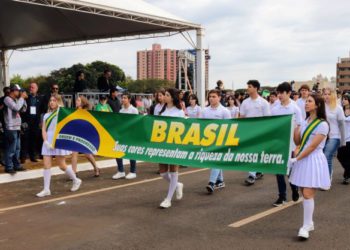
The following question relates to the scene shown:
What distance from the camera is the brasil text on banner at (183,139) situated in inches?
250

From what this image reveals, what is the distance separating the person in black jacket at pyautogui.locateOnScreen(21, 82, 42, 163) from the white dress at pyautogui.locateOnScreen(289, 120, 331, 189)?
7830mm

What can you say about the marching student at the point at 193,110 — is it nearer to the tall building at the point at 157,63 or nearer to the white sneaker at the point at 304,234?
the white sneaker at the point at 304,234

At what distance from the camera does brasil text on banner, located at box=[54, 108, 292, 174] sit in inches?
250

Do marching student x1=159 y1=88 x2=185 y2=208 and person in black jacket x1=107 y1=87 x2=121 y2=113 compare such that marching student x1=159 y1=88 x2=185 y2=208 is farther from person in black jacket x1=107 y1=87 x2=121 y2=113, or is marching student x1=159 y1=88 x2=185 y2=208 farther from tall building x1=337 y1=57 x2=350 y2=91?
tall building x1=337 y1=57 x2=350 y2=91

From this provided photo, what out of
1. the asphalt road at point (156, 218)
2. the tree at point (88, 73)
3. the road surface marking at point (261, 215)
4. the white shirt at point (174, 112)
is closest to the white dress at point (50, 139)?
the asphalt road at point (156, 218)

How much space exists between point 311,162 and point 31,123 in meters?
8.10

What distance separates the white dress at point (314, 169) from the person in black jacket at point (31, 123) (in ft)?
25.7

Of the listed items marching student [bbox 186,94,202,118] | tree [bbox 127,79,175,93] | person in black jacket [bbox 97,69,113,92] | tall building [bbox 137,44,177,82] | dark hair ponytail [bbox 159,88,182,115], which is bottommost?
marching student [bbox 186,94,202,118]

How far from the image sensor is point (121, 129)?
25.9ft

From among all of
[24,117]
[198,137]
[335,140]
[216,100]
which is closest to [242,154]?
[198,137]

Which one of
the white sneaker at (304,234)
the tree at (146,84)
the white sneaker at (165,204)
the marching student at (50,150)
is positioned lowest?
the white sneaker at (165,204)

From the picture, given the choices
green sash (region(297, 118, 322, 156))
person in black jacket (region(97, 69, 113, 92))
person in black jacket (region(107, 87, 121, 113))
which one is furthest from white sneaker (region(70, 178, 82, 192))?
person in black jacket (region(97, 69, 113, 92))

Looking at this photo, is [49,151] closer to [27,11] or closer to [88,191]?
[88,191]

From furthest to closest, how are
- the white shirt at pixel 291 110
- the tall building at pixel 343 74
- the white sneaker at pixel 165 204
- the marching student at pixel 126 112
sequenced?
the tall building at pixel 343 74
the marching student at pixel 126 112
the white shirt at pixel 291 110
the white sneaker at pixel 165 204
